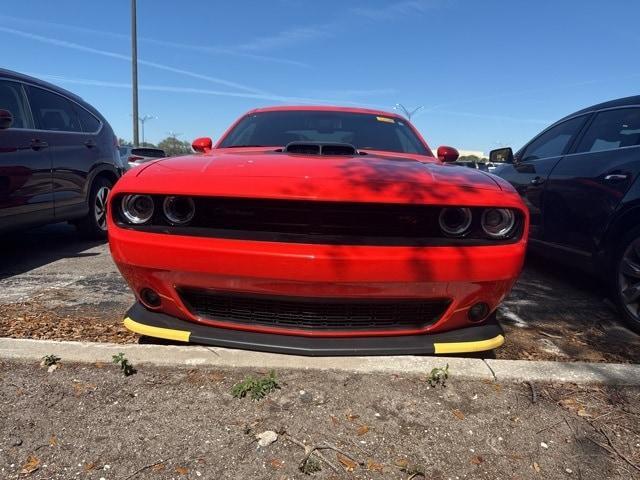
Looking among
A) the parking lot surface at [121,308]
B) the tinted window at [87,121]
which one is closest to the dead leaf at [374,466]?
the parking lot surface at [121,308]

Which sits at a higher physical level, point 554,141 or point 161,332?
point 554,141

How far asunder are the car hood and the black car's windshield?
1.19 meters

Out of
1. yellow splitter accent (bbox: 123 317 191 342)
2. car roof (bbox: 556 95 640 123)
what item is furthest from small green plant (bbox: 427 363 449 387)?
car roof (bbox: 556 95 640 123)

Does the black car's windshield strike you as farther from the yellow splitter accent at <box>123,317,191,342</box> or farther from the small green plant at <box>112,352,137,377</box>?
the small green plant at <box>112,352,137,377</box>

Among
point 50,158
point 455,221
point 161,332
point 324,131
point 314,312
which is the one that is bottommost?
point 161,332

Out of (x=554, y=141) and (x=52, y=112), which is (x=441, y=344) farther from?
(x=52, y=112)

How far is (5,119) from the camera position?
3.85 meters

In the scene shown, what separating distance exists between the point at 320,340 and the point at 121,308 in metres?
1.71

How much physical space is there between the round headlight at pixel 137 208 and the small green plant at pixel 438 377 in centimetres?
149

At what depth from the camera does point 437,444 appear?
182 cm

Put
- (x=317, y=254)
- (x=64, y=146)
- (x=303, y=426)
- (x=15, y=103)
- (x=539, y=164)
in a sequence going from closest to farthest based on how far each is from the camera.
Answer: (x=303, y=426) < (x=317, y=254) < (x=15, y=103) < (x=539, y=164) < (x=64, y=146)

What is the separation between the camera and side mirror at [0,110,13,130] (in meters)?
3.83

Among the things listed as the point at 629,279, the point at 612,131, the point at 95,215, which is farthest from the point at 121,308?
the point at 612,131

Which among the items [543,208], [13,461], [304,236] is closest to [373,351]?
[304,236]
